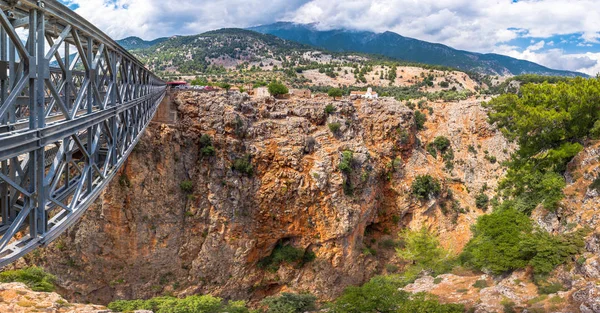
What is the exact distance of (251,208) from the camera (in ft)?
86.5

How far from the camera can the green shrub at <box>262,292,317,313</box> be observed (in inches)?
744

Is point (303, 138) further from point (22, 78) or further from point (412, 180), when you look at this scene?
point (22, 78)

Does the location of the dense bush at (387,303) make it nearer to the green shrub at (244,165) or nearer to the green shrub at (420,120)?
the green shrub at (244,165)

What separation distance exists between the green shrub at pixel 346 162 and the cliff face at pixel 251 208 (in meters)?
0.30

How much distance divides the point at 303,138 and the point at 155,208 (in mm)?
12092

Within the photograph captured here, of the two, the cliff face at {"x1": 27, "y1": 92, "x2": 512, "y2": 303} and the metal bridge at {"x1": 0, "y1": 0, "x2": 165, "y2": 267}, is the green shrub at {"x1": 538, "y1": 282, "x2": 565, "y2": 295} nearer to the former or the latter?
the metal bridge at {"x1": 0, "y1": 0, "x2": 165, "y2": 267}

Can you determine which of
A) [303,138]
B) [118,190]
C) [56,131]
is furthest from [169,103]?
[56,131]

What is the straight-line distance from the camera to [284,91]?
106 ft

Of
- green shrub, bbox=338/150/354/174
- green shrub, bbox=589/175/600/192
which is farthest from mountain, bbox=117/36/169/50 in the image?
green shrub, bbox=589/175/600/192

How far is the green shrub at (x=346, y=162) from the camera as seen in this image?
2726 centimetres

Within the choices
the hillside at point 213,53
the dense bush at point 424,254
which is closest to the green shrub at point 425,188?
the dense bush at point 424,254

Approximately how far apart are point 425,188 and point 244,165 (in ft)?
54.5

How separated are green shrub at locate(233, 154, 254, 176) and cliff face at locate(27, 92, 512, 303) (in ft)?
0.55

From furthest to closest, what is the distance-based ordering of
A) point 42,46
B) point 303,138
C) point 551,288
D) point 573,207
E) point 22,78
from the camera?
point 303,138 → point 573,207 → point 551,288 → point 42,46 → point 22,78
